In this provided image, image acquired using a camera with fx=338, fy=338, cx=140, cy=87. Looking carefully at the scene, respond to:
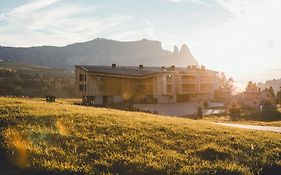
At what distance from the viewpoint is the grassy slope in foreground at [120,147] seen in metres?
12.9

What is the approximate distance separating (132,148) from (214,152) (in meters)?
3.77

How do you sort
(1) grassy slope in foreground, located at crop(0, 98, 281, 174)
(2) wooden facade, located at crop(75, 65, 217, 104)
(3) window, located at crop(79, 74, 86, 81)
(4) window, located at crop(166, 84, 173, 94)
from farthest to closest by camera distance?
(3) window, located at crop(79, 74, 86, 81)
(4) window, located at crop(166, 84, 173, 94)
(2) wooden facade, located at crop(75, 65, 217, 104)
(1) grassy slope in foreground, located at crop(0, 98, 281, 174)

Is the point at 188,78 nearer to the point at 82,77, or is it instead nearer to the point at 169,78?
the point at 169,78

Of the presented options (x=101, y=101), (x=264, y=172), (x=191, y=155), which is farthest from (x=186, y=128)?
(x=101, y=101)

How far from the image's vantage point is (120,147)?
14.7 m

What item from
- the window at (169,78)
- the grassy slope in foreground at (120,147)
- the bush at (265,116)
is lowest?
the bush at (265,116)

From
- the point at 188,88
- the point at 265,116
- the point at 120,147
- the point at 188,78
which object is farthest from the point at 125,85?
the point at 120,147

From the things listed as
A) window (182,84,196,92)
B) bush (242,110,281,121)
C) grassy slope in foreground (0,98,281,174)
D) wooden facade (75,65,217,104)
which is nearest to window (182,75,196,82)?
window (182,84,196,92)

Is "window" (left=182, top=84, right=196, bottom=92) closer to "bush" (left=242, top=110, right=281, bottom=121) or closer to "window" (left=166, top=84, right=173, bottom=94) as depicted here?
"window" (left=166, top=84, right=173, bottom=94)

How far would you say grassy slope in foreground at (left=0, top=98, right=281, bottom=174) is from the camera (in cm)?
1291

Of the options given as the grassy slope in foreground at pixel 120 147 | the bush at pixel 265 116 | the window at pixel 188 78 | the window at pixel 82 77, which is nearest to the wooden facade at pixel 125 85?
the window at pixel 82 77

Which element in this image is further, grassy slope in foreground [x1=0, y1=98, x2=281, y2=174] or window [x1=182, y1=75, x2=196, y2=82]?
window [x1=182, y1=75, x2=196, y2=82]

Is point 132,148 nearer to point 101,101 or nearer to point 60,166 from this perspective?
point 60,166

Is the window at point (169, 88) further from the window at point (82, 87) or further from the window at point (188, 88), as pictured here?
the window at point (82, 87)
